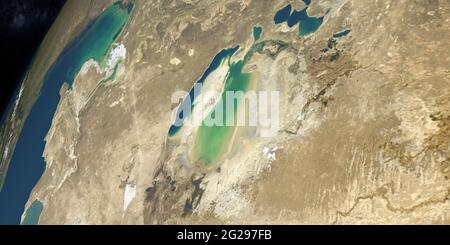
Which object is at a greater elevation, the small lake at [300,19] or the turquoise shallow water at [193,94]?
the small lake at [300,19]

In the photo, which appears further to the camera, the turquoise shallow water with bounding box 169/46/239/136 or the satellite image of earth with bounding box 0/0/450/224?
the turquoise shallow water with bounding box 169/46/239/136

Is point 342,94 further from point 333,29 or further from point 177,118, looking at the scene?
point 177,118

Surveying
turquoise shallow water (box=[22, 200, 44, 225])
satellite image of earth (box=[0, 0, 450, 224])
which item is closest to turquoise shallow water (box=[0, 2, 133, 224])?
satellite image of earth (box=[0, 0, 450, 224])

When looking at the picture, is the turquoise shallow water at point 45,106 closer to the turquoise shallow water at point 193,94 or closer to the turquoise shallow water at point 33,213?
the turquoise shallow water at point 33,213

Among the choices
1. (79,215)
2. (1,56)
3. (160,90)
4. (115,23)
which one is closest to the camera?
(79,215)

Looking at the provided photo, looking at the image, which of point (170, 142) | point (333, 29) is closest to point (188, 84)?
point (170, 142)

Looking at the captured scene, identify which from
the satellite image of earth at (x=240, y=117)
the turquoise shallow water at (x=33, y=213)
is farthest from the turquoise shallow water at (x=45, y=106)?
the turquoise shallow water at (x=33, y=213)

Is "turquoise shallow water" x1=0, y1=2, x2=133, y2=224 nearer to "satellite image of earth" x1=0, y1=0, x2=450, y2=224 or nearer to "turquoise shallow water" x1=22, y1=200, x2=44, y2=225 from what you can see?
"satellite image of earth" x1=0, y1=0, x2=450, y2=224
